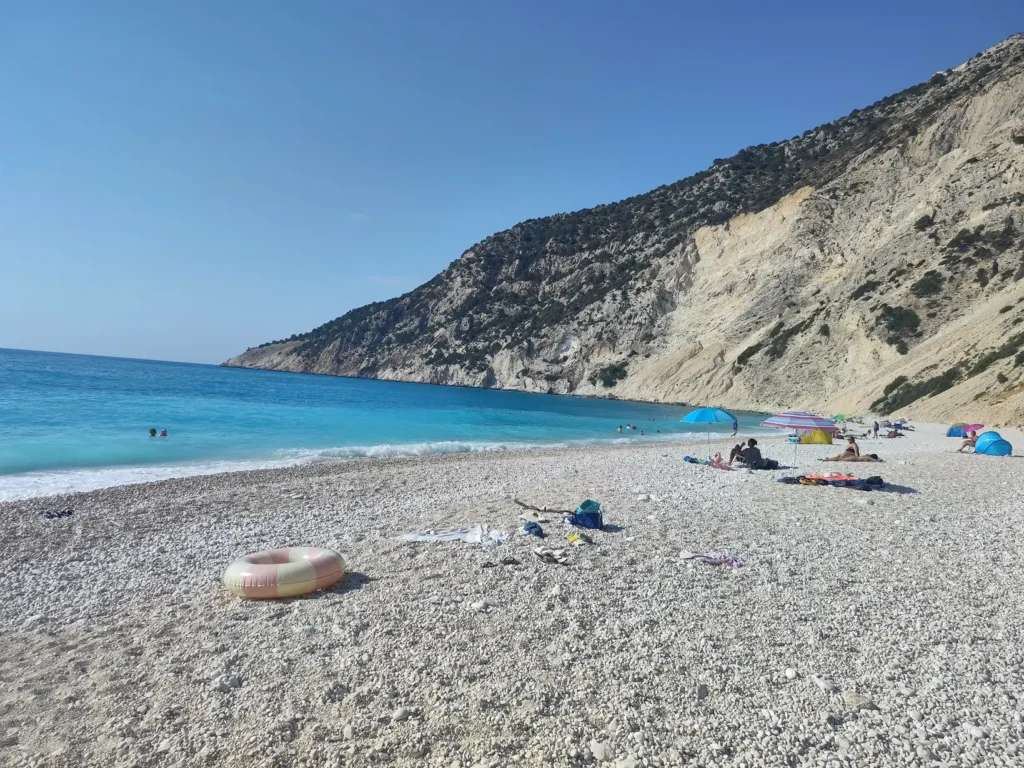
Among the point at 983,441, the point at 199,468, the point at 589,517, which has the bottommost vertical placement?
the point at 199,468

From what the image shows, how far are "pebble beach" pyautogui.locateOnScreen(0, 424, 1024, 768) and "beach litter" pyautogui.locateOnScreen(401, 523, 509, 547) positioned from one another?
0.83 ft

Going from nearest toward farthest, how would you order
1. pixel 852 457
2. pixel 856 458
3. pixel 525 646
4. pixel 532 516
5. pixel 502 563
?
pixel 525 646
pixel 502 563
pixel 532 516
pixel 856 458
pixel 852 457

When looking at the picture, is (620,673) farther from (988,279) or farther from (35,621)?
(988,279)

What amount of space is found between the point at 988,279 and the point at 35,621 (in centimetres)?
5430

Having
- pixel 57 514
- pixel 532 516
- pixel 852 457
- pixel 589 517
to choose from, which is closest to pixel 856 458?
pixel 852 457

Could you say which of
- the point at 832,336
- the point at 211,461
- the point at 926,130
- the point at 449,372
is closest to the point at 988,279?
the point at 832,336

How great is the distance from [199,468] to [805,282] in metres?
57.5

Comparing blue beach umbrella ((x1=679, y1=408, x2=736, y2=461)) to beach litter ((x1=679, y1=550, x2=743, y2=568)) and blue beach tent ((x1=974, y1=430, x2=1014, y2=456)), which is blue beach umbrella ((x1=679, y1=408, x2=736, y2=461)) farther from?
beach litter ((x1=679, y1=550, x2=743, y2=568))

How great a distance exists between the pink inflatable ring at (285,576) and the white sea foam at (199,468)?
30.1 feet

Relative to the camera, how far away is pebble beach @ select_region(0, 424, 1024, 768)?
387cm

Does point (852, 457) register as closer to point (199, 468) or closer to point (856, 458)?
point (856, 458)

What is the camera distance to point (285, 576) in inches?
251

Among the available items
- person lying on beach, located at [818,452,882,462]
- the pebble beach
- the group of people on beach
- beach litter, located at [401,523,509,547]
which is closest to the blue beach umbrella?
the group of people on beach

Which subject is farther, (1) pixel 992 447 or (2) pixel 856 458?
(1) pixel 992 447
